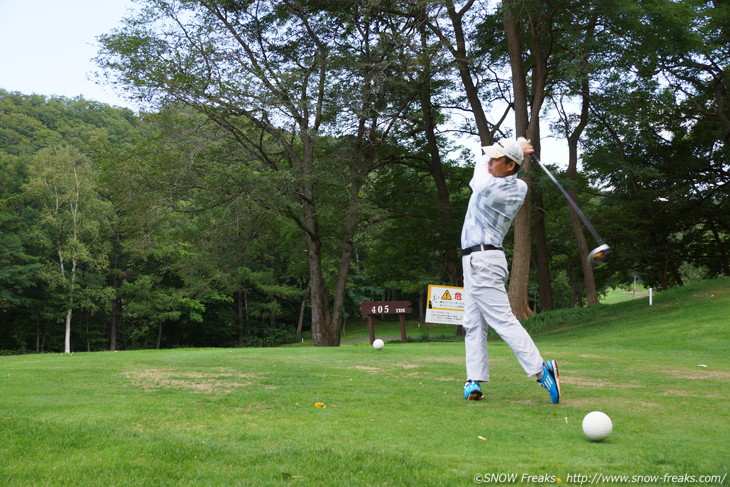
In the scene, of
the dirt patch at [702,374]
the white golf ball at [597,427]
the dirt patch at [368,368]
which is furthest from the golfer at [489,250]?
the dirt patch at [702,374]

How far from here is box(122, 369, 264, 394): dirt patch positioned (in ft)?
21.4

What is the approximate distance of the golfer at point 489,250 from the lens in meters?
6.12

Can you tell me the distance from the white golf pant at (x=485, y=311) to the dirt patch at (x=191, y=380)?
2459mm

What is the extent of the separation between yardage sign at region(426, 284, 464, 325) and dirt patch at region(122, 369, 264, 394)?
12.5 meters

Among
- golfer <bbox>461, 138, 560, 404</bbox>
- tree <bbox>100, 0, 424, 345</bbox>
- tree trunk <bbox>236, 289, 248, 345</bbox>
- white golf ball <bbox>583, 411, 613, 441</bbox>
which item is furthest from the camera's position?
tree trunk <bbox>236, 289, 248, 345</bbox>

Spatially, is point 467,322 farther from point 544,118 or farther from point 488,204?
point 544,118

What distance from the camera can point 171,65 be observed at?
741 inches

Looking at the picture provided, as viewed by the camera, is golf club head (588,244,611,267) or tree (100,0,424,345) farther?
tree (100,0,424,345)

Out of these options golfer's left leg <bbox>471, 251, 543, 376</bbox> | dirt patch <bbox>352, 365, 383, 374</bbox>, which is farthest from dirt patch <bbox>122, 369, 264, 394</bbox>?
golfer's left leg <bbox>471, 251, 543, 376</bbox>

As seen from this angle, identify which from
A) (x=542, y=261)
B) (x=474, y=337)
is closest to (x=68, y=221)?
(x=542, y=261)

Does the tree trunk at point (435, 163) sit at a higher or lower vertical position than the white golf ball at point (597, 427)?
higher

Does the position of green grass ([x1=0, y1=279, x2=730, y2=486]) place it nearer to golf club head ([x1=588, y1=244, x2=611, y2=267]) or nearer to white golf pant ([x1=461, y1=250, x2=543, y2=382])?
white golf pant ([x1=461, y1=250, x2=543, y2=382])

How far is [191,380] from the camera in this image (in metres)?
7.21

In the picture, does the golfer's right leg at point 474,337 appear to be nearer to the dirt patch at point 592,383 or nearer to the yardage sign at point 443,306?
the dirt patch at point 592,383
